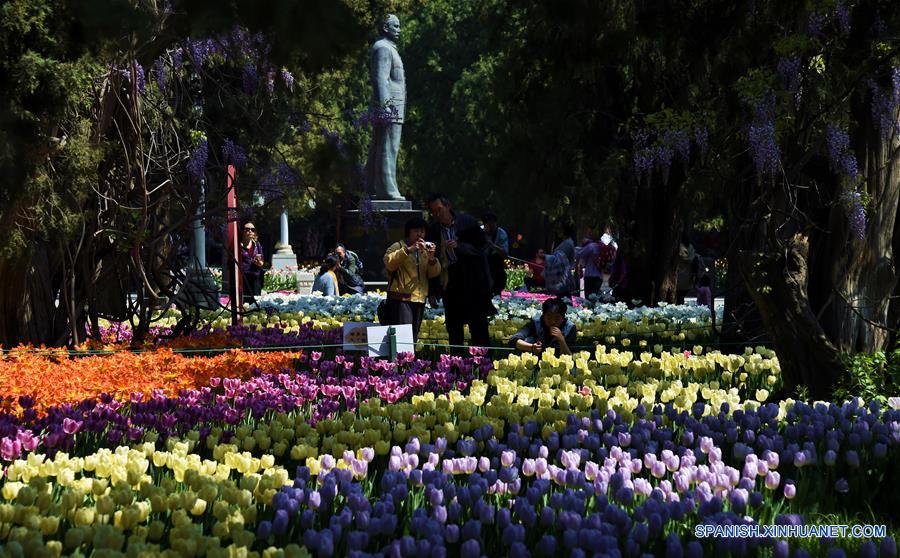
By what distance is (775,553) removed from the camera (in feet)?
13.6

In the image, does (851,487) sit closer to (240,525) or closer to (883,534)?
(883,534)

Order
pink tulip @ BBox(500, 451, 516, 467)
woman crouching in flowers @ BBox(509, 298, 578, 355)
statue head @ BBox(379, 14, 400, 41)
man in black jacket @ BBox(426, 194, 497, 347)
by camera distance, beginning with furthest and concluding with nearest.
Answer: statue head @ BBox(379, 14, 400, 41), man in black jacket @ BBox(426, 194, 497, 347), woman crouching in flowers @ BBox(509, 298, 578, 355), pink tulip @ BBox(500, 451, 516, 467)

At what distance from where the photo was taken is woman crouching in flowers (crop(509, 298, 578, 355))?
391 inches

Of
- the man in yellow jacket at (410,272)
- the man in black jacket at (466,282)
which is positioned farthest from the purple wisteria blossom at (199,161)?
the man in black jacket at (466,282)

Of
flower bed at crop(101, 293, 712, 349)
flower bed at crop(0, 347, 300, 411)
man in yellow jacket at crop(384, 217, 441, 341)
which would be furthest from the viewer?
flower bed at crop(101, 293, 712, 349)

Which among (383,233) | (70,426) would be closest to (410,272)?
(70,426)

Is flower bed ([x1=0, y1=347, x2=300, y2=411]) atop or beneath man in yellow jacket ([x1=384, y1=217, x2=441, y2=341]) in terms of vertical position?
beneath

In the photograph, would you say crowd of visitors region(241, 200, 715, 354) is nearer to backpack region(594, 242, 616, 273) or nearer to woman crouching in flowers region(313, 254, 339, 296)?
woman crouching in flowers region(313, 254, 339, 296)

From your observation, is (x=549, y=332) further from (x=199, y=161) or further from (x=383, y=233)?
(x=383, y=233)

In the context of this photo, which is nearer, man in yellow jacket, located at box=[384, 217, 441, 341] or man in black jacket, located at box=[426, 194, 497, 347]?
man in yellow jacket, located at box=[384, 217, 441, 341]

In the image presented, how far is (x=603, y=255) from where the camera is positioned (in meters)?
21.3

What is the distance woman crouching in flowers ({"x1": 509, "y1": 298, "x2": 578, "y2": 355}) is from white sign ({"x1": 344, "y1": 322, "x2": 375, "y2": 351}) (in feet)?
4.99

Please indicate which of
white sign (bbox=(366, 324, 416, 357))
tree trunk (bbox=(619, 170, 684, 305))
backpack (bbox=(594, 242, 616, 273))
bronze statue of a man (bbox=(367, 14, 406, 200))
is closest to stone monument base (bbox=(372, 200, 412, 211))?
bronze statue of a man (bbox=(367, 14, 406, 200))

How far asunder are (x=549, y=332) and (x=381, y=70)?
48.5 feet
